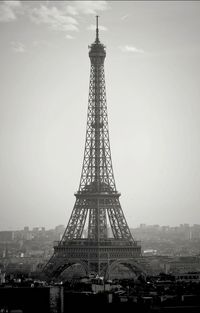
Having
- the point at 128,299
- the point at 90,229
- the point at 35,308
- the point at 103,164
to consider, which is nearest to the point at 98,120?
the point at 103,164

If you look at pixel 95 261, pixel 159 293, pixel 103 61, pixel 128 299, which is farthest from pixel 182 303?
pixel 103 61

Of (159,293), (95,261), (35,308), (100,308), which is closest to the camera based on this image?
(35,308)


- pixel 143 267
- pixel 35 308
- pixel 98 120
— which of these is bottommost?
pixel 35 308

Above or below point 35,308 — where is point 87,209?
above

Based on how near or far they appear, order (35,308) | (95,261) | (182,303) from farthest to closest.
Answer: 1. (95,261)
2. (182,303)
3. (35,308)

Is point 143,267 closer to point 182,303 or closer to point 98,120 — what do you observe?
point 98,120

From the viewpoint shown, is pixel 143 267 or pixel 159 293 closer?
pixel 159 293
